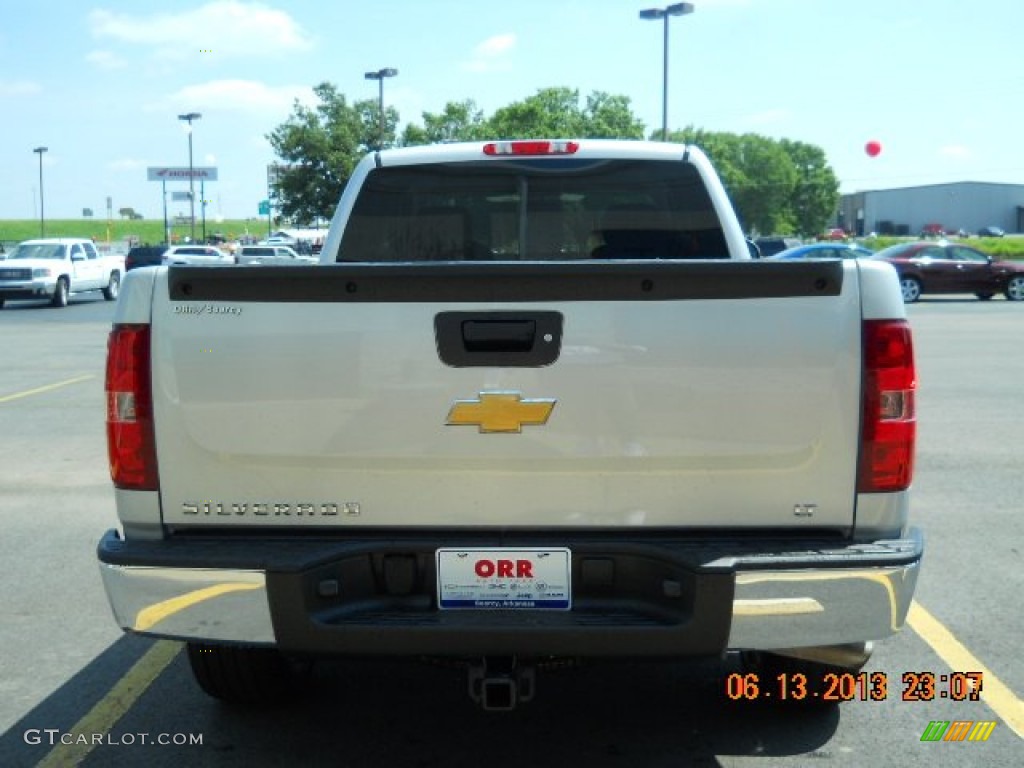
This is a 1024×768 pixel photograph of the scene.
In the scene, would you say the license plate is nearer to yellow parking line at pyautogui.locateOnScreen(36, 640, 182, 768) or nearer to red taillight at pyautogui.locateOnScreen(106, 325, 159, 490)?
red taillight at pyautogui.locateOnScreen(106, 325, 159, 490)

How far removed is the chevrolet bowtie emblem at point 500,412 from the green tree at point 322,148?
49.0 metres

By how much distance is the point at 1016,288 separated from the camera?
32.6m

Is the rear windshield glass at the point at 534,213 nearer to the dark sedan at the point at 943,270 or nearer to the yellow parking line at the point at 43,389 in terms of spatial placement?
the yellow parking line at the point at 43,389

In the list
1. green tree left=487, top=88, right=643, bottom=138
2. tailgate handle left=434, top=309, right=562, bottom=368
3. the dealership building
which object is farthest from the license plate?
the dealership building

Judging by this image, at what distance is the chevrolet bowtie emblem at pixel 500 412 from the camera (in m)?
3.14

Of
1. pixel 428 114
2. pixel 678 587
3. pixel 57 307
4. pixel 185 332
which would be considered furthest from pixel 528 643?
pixel 428 114

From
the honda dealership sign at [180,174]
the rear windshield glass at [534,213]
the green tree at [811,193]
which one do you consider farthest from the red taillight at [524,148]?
the green tree at [811,193]

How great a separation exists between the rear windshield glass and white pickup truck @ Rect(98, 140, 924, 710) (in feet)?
7.58

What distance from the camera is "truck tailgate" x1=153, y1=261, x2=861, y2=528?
3.11m

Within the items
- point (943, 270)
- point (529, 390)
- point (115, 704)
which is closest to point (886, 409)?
point (529, 390)

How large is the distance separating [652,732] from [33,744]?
2028 mm

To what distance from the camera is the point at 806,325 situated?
3102mm

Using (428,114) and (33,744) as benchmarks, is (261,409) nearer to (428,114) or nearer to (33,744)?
(33,744)

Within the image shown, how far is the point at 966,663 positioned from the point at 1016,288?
100 feet
